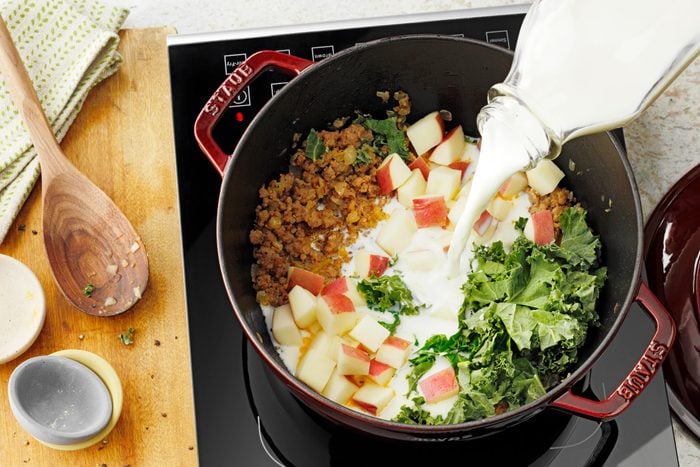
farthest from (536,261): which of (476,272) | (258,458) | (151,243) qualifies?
(151,243)

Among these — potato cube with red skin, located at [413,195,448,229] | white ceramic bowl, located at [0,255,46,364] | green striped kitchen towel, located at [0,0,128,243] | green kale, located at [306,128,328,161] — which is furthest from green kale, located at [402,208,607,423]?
green striped kitchen towel, located at [0,0,128,243]

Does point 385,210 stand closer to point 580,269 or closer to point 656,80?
point 580,269

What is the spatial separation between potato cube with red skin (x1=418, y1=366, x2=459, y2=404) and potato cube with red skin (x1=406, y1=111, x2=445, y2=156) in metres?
0.42

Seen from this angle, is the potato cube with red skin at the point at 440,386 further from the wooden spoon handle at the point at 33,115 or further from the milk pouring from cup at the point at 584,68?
the wooden spoon handle at the point at 33,115

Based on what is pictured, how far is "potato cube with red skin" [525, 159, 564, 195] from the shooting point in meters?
Answer: 1.37

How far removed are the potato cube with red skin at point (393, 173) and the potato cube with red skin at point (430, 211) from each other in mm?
46

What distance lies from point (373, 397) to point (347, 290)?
0.18 metres

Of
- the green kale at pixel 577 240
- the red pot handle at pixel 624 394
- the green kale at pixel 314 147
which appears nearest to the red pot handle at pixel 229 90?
the green kale at pixel 314 147

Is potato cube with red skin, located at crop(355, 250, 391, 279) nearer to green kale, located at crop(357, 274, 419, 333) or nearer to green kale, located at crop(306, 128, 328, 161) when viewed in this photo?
green kale, located at crop(357, 274, 419, 333)

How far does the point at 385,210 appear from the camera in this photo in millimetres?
1412

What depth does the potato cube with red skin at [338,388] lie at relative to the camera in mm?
1238

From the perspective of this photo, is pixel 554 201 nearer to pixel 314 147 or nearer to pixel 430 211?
pixel 430 211

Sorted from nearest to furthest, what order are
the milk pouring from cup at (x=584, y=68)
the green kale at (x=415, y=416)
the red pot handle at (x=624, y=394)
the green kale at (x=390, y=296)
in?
1. the milk pouring from cup at (x=584, y=68)
2. the red pot handle at (x=624, y=394)
3. the green kale at (x=415, y=416)
4. the green kale at (x=390, y=296)

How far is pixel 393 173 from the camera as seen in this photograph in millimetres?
1387
